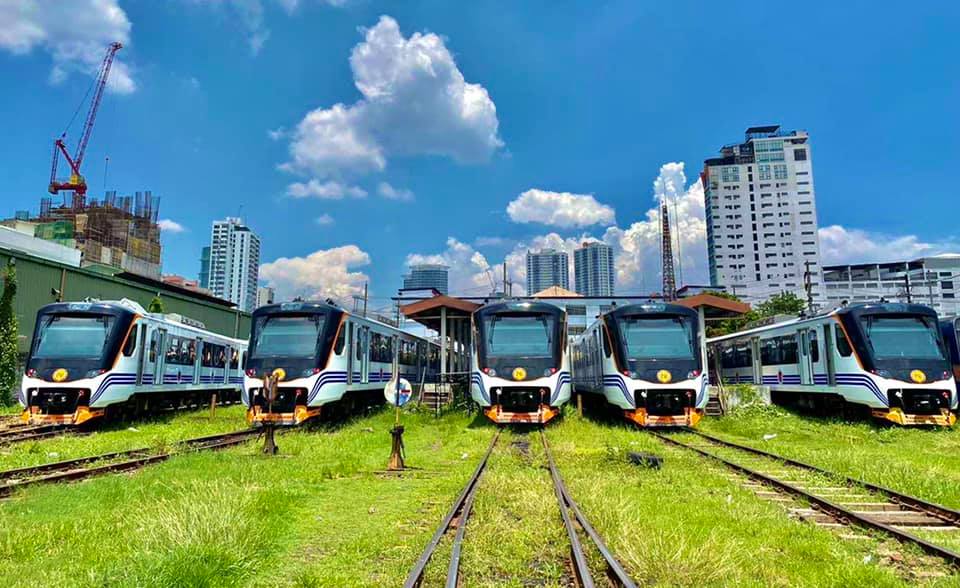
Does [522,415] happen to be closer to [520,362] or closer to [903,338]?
[520,362]

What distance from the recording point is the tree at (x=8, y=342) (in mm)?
23219

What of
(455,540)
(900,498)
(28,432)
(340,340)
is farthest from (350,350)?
(900,498)

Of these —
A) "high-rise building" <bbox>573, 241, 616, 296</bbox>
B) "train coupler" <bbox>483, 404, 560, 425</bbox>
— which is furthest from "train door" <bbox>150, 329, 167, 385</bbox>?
"high-rise building" <bbox>573, 241, 616, 296</bbox>

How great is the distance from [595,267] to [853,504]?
134377 mm

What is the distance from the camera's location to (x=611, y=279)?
139 m

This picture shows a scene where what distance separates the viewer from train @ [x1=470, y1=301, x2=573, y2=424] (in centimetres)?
1512

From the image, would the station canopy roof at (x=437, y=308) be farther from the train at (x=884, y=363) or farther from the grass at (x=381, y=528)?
the grass at (x=381, y=528)

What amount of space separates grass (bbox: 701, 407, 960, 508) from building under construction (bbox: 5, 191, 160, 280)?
74.0 meters

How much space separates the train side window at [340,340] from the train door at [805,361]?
46.2 feet

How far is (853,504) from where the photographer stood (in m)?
7.26

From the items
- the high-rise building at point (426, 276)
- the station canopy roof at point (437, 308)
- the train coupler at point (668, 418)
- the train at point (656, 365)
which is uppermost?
the high-rise building at point (426, 276)

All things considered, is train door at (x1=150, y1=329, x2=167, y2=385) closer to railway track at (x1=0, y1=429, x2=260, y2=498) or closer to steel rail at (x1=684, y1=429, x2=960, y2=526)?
railway track at (x1=0, y1=429, x2=260, y2=498)

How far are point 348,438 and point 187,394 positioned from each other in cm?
1208

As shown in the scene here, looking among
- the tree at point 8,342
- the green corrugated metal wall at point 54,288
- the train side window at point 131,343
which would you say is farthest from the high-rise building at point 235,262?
the train side window at point 131,343
